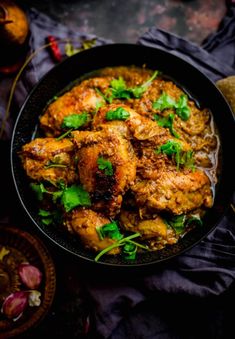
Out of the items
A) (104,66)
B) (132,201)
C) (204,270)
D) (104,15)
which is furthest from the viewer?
(104,15)

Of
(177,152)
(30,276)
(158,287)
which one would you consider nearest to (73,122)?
(177,152)

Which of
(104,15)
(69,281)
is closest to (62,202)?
(69,281)

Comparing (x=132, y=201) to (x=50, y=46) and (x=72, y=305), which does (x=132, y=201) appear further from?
(x=50, y=46)

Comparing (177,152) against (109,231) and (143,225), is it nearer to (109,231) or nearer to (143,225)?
(143,225)

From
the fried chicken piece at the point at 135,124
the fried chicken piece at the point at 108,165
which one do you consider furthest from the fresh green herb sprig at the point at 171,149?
the fried chicken piece at the point at 108,165

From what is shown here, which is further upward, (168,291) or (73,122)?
(73,122)

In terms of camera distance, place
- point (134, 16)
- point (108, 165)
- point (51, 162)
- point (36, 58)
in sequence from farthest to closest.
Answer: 1. point (134, 16)
2. point (36, 58)
3. point (51, 162)
4. point (108, 165)

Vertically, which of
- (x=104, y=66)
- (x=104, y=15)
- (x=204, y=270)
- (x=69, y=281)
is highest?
(x=104, y=15)
